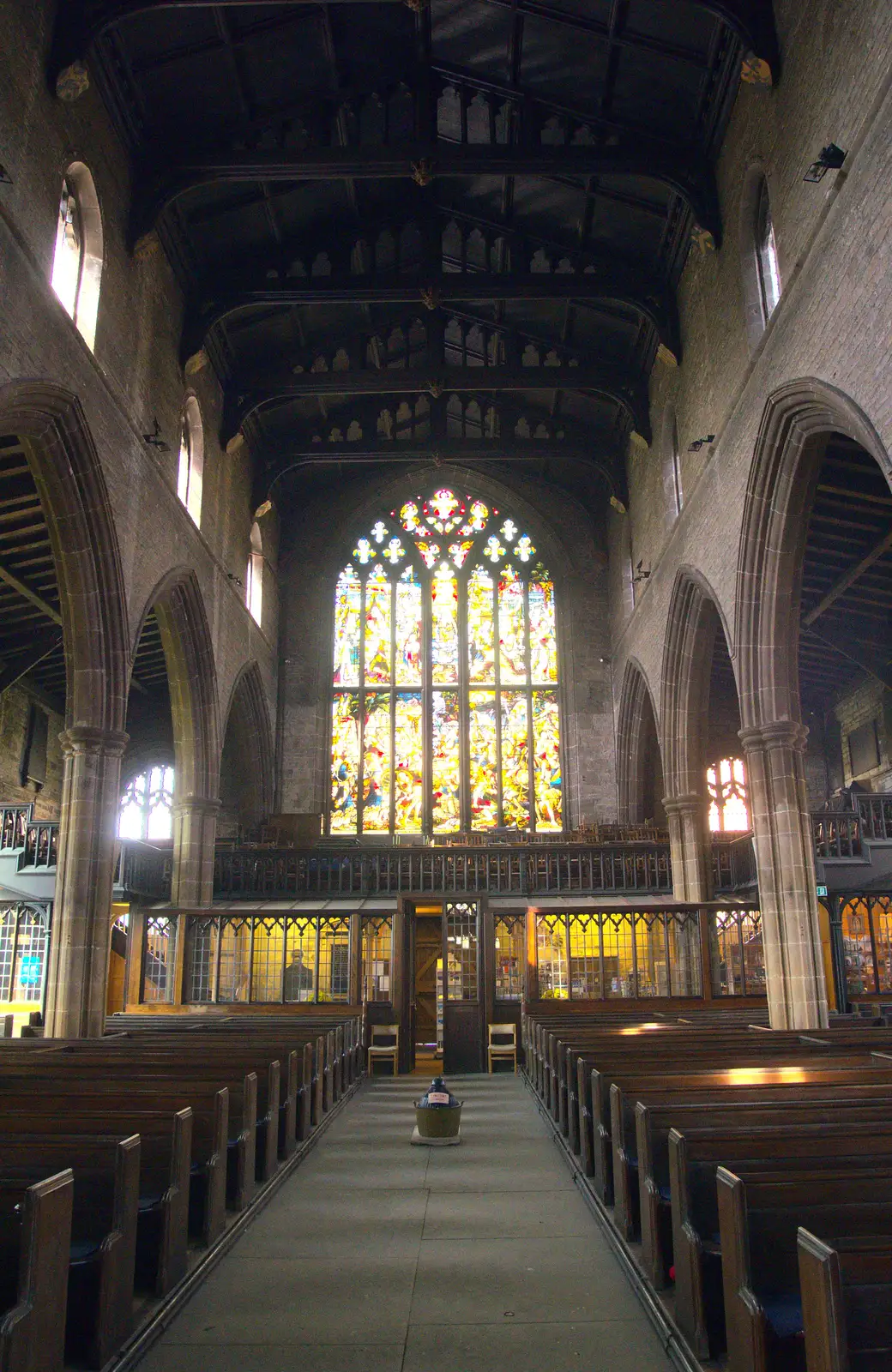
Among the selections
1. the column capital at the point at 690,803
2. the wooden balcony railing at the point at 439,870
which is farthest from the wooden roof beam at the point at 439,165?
the wooden balcony railing at the point at 439,870

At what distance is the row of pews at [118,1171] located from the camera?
3.13m

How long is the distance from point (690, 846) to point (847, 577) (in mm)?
4677

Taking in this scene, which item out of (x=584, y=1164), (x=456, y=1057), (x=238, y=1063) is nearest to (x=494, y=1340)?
(x=584, y=1164)

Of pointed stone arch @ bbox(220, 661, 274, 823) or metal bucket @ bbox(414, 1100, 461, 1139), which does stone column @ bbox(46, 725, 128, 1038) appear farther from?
pointed stone arch @ bbox(220, 661, 274, 823)

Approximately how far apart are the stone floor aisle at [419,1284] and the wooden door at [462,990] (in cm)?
556

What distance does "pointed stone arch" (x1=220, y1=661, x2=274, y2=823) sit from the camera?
20.7 meters

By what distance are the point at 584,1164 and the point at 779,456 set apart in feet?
25.2

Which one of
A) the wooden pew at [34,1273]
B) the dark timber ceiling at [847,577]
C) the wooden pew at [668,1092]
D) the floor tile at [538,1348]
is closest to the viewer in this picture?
the wooden pew at [34,1273]

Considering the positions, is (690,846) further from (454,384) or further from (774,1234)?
(774,1234)

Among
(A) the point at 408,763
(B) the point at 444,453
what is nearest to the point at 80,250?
(B) the point at 444,453

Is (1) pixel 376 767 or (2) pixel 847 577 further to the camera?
(1) pixel 376 767

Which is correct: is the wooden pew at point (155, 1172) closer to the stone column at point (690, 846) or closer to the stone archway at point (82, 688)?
the stone archway at point (82, 688)

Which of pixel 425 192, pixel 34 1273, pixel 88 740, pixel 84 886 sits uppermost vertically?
pixel 425 192

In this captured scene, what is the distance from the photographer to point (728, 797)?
22.4 metres
